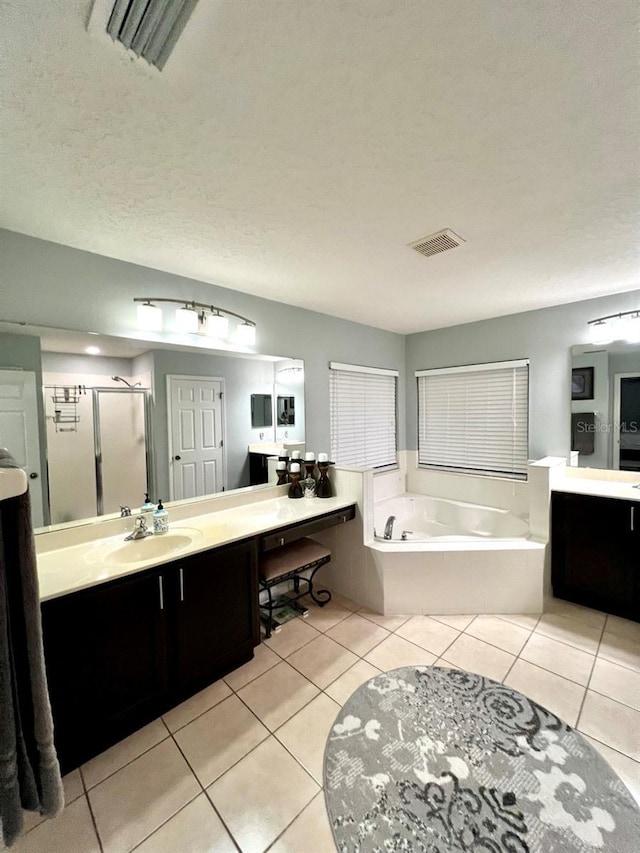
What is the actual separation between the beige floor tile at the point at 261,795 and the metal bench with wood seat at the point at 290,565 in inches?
31.1

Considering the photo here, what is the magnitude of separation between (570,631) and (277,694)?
6.45ft

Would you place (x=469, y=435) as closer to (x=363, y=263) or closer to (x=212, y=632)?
(x=363, y=263)

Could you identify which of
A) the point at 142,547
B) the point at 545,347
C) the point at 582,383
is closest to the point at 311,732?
the point at 142,547

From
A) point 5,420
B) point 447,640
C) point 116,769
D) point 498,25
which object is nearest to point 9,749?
point 116,769

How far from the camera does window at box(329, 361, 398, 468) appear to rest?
3.44 m

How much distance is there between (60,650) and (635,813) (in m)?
2.26

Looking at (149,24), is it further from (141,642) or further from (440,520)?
(440,520)

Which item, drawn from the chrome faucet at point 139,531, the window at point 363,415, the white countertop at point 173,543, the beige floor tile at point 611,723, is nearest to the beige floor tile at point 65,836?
the white countertop at point 173,543

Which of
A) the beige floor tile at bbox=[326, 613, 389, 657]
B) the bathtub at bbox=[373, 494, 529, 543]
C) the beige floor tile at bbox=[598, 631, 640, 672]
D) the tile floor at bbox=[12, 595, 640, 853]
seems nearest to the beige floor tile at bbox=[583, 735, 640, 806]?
the tile floor at bbox=[12, 595, 640, 853]

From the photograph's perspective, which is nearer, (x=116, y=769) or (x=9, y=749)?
(x=9, y=749)

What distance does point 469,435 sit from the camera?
371cm

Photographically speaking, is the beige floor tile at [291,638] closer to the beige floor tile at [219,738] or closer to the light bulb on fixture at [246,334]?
the beige floor tile at [219,738]

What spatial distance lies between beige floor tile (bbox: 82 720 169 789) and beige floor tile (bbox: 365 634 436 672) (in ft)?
3.77

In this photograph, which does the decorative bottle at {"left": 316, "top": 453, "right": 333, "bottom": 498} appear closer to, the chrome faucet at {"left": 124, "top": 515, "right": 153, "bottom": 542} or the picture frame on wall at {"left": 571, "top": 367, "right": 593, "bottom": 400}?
the chrome faucet at {"left": 124, "top": 515, "right": 153, "bottom": 542}
